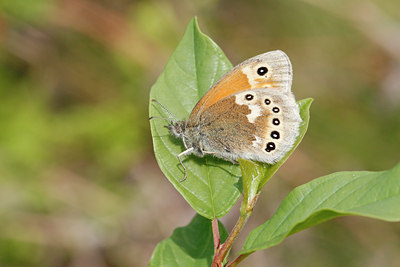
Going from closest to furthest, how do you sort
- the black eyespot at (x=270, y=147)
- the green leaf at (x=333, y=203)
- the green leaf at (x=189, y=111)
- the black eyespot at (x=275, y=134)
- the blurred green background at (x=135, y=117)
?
the green leaf at (x=333, y=203), the green leaf at (x=189, y=111), the black eyespot at (x=270, y=147), the black eyespot at (x=275, y=134), the blurred green background at (x=135, y=117)

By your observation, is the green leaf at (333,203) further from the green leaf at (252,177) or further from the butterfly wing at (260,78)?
the butterfly wing at (260,78)

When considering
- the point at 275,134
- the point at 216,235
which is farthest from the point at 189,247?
the point at 275,134

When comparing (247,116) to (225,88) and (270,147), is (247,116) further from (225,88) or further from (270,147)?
(270,147)

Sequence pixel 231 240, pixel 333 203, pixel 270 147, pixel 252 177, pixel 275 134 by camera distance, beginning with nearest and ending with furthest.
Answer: pixel 333 203 < pixel 231 240 < pixel 252 177 < pixel 270 147 < pixel 275 134

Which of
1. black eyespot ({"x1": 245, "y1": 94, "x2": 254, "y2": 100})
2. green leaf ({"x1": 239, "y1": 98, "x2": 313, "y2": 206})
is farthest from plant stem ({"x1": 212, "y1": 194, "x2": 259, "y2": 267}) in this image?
black eyespot ({"x1": 245, "y1": 94, "x2": 254, "y2": 100})

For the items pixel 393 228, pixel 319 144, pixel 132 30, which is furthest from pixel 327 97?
pixel 132 30

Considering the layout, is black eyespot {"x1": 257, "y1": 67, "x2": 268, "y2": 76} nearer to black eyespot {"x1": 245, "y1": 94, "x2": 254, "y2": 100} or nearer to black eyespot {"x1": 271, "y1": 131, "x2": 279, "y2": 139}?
black eyespot {"x1": 245, "y1": 94, "x2": 254, "y2": 100}

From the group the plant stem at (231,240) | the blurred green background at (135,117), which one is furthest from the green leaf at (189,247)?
the blurred green background at (135,117)

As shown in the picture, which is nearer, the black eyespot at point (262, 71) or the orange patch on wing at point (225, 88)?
the orange patch on wing at point (225, 88)
